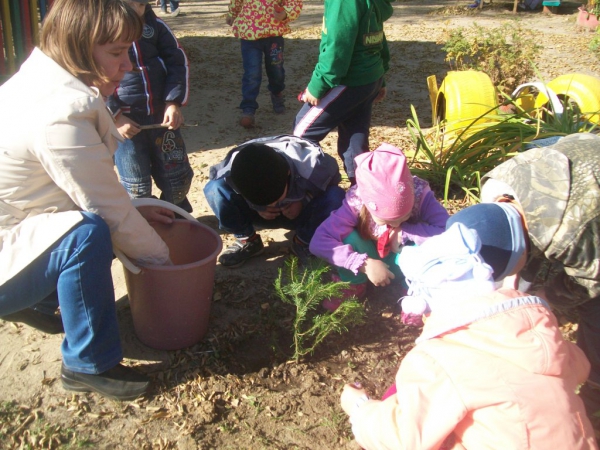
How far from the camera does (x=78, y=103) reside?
1871 mm

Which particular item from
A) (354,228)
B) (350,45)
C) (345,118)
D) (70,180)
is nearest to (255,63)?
(345,118)

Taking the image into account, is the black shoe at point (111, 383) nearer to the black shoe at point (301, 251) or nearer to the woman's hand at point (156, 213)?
the woman's hand at point (156, 213)

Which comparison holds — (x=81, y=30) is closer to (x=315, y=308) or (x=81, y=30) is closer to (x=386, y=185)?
(x=386, y=185)

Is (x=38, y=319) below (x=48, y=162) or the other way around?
below

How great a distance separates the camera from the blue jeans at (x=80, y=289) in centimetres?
195

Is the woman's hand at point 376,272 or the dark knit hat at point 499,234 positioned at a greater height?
the dark knit hat at point 499,234

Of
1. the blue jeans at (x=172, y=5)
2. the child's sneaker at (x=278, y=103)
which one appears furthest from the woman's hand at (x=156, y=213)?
the blue jeans at (x=172, y=5)

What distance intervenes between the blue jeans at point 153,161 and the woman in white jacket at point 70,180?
0.95m

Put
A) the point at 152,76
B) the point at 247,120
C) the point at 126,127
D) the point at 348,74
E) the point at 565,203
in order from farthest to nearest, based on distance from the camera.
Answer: the point at 247,120 → the point at 348,74 → the point at 152,76 → the point at 126,127 → the point at 565,203

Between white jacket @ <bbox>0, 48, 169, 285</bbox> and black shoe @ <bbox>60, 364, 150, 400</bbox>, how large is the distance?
524 millimetres

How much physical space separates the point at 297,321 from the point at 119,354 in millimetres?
735

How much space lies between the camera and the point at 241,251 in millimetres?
3109

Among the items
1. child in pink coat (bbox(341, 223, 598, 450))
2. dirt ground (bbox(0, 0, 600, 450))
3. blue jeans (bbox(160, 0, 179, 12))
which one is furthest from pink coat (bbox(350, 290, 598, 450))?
blue jeans (bbox(160, 0, 179, 12))

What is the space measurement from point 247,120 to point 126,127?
246 cm
